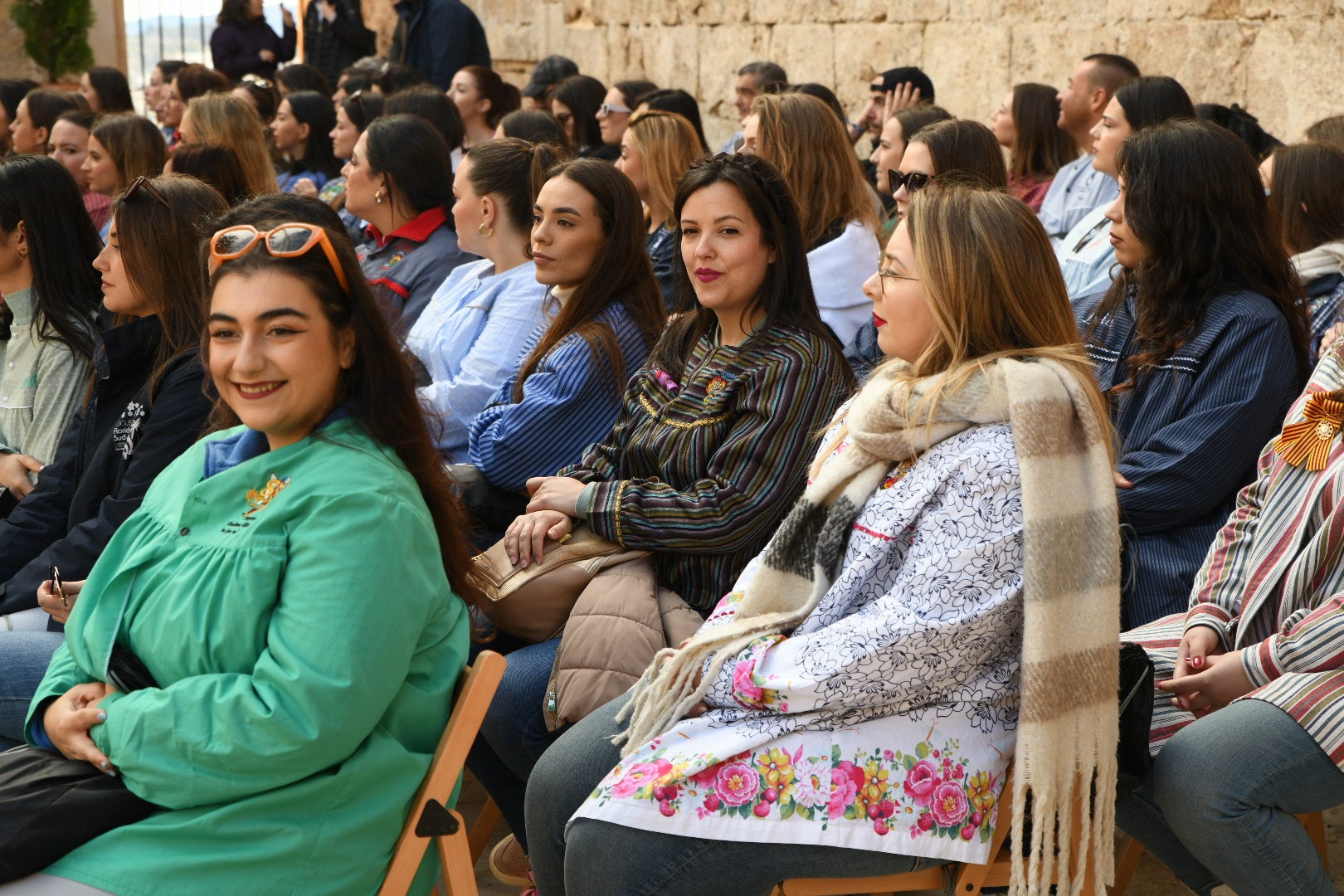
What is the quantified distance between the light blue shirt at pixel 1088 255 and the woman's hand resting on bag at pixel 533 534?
1843 mm

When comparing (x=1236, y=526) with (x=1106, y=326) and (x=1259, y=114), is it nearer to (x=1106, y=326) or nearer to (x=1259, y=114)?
(x=1106, y=326)

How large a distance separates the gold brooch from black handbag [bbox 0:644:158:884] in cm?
208

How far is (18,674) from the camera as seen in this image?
2773 mm

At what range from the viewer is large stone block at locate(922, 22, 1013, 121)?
7.93 metres

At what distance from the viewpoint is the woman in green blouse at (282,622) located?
1.93m

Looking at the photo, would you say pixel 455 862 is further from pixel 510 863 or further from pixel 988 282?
pixel 988 282

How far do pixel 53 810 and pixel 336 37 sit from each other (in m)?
11.6

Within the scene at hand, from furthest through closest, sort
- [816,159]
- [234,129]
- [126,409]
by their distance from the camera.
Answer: [234,129], [816,159], [126,409]

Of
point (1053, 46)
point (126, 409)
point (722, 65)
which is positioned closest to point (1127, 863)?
point (126, 409)

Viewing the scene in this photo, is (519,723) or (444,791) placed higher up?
(444,791)

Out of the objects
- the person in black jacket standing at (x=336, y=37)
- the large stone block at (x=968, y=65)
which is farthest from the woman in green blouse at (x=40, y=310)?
the person in black jacket standing at (x=336, y=37)

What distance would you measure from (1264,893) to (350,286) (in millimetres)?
1757

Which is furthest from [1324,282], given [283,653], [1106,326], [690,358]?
[283,653]

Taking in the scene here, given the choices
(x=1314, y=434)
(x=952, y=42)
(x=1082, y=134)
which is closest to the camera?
(x=1314, y=434)
